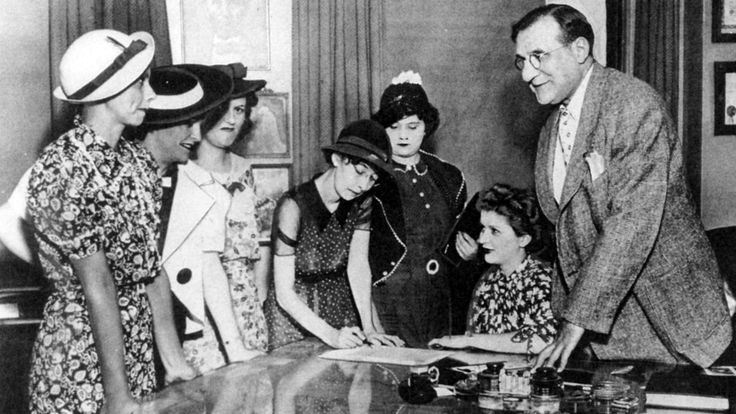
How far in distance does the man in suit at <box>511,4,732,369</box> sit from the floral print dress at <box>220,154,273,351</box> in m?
1.27

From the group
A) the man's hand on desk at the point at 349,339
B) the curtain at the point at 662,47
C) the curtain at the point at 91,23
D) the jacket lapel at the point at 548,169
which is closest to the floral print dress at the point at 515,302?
the jacket lapel at the point at 548,169

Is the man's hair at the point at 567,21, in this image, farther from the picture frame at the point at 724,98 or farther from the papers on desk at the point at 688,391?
the picture frame at the point at 724,98

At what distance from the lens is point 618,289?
6.93 feet

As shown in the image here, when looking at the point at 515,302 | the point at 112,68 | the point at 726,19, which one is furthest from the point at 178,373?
the point at 726,19

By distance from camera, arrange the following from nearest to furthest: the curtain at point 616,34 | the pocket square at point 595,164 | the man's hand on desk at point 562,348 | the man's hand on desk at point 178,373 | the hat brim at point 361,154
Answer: the man's hand on desk at point 562,348 < the pocket square at point 595,164 < the man's hand on desk at point 178,373 < the hat brim at point 361,154 < the curtain at point 616,34

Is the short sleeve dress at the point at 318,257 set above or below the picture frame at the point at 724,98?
below

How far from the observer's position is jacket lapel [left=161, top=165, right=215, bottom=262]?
116 inches

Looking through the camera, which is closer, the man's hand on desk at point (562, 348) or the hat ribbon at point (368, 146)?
the man's hand on desk at point (562, 348)

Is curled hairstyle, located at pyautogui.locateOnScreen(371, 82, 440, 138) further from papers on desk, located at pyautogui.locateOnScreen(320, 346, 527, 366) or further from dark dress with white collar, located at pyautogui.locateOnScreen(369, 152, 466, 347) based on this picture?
papers on desk, located at pyautogui.locateOnScreen(320, 346, 527, 366)

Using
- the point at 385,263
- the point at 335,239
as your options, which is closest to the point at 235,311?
the point at 335,239

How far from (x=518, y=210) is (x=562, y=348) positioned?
113cm

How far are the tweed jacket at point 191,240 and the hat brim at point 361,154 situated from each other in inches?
20.2

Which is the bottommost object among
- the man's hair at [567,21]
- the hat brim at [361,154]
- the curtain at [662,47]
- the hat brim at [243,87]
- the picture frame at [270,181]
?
the picture frame at [270,181]

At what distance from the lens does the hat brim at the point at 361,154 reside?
3.04m
